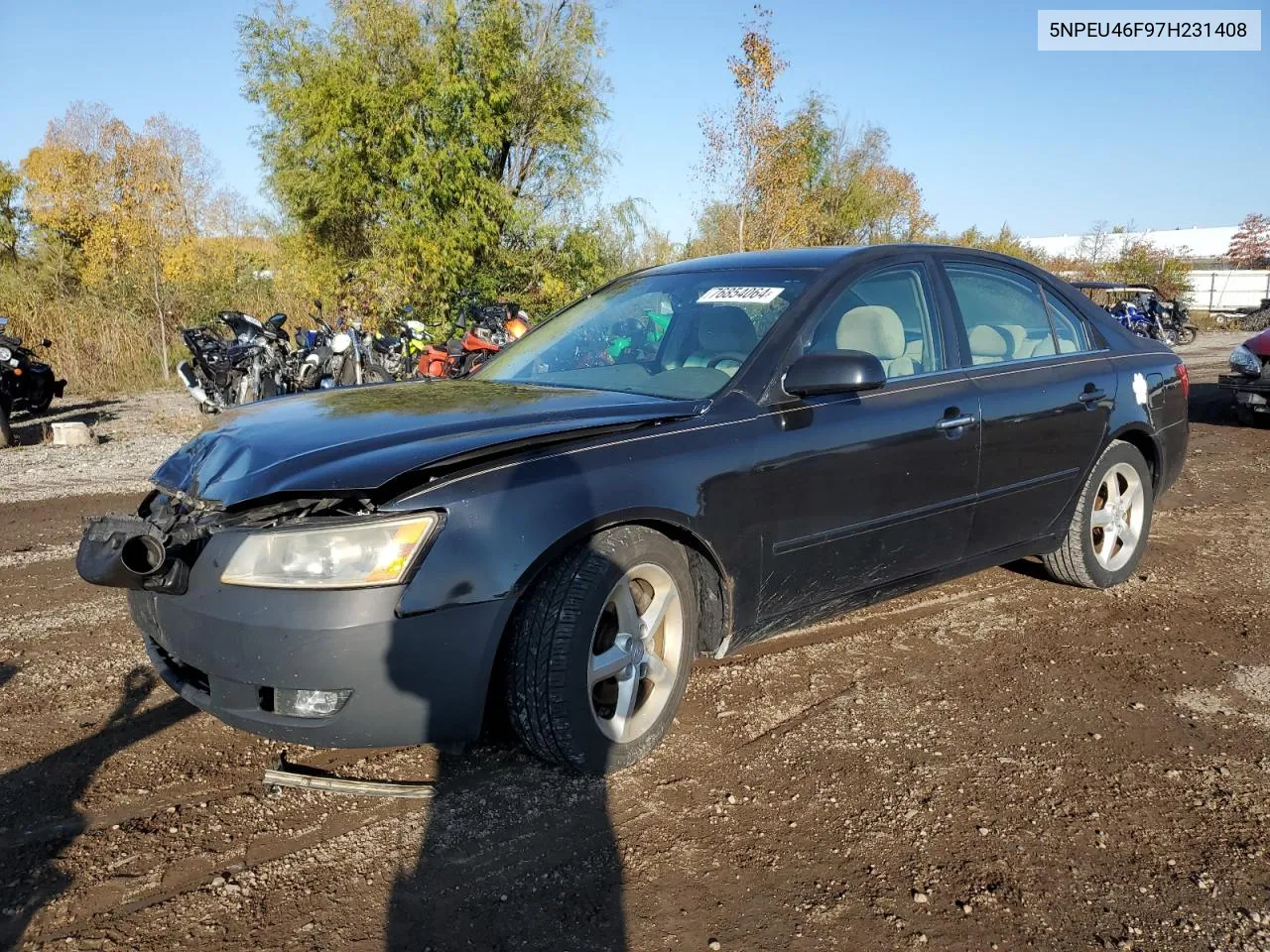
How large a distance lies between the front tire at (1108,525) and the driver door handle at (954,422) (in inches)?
41.9

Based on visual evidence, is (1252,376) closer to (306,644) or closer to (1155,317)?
(306,644)

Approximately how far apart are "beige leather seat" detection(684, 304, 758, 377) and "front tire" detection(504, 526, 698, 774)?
Answer: 2.62 ft

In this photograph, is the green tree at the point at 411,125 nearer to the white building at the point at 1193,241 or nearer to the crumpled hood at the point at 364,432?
the crumpled hood at the point at 364,432

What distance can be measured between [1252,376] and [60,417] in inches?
563

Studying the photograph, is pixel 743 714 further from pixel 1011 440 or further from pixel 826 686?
pixel 1011 440

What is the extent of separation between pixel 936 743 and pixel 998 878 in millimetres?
751

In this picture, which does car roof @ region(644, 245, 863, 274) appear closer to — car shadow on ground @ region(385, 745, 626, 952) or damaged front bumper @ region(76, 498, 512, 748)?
damaged front bumper @ region(76, 498, 512, 748)

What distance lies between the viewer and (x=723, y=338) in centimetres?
349

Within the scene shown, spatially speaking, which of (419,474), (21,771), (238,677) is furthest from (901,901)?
(21,771)

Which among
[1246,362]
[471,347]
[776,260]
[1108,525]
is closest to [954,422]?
[776,260]

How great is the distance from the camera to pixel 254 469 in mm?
2648

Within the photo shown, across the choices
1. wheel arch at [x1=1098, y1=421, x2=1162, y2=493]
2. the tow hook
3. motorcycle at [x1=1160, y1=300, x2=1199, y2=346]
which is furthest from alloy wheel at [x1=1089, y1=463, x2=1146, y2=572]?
motorcycle at [x1=1160, y1=300, x2=1199, y2=346]

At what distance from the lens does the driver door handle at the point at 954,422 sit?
362 cm

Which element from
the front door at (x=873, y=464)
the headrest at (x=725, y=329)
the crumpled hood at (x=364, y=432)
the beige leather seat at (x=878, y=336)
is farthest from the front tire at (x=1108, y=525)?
the crumpled hood at (x=364, y=432)
